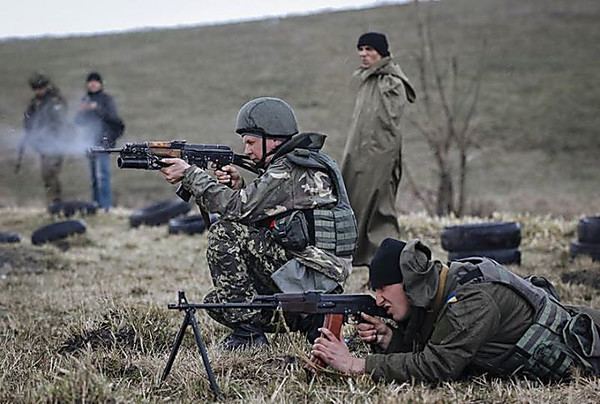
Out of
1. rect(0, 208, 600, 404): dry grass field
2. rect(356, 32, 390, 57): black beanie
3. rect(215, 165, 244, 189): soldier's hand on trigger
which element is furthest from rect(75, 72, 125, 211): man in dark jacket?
rect(215, 165, 244, 189): soldier's hand on trigger

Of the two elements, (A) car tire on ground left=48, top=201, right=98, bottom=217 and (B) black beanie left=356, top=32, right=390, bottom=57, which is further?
(A) car tire on ground left=48, top=201, right=98, bottom=217

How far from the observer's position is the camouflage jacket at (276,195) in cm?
573

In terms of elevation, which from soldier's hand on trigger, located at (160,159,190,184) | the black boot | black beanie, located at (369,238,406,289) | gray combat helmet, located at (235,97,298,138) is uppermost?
gray combat helmet, located at (235,97,298,138)

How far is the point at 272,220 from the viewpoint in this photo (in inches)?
234

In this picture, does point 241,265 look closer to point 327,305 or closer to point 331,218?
point 331,218

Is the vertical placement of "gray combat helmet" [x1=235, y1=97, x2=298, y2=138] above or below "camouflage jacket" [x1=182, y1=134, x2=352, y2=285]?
above

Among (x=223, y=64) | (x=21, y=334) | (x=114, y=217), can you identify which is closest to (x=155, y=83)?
(x=223, y=64)

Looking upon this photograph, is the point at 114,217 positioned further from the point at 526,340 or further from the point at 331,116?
the point at 331,116

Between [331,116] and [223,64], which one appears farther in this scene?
[223,64]

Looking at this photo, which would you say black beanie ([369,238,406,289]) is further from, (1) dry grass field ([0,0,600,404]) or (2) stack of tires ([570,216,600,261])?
(2) stack of tires ([570,216,600,261])

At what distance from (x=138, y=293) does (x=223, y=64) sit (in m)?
38.9

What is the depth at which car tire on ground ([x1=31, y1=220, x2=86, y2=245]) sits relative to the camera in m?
13.4

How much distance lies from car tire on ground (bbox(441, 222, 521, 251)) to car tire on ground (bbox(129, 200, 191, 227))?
628 cm

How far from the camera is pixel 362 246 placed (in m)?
9.89
